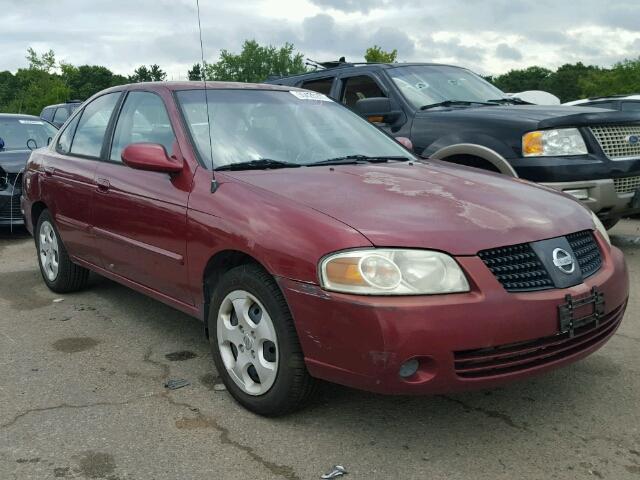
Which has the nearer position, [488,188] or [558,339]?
[558,339]

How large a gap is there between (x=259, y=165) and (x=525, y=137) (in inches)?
112

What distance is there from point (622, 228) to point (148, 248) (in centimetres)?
600

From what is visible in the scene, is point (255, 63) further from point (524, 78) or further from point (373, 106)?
point (373, 106)

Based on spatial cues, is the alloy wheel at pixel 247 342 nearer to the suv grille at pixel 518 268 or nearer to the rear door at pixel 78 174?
the suv grille at pixel 518 268

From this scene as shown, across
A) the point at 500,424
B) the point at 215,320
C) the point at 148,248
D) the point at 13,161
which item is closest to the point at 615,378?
the point at 500,424

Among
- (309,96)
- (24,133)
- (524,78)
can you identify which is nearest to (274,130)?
(309,96)

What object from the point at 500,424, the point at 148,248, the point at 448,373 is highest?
the point at 148,248

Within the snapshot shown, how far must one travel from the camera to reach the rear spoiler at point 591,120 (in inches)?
223

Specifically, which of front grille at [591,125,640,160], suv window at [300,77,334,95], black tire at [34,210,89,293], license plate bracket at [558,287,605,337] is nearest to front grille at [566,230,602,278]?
license plate bracket at [558,287,605,337]

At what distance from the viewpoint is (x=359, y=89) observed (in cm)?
708

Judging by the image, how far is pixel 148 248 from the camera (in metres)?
3.90

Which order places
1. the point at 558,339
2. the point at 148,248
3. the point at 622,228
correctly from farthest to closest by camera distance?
the point at 622,228 → the point at 148,248 → the point at 558,339

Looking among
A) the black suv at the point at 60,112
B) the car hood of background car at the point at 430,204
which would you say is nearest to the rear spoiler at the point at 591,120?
the car hood of background car at the point at 430,204

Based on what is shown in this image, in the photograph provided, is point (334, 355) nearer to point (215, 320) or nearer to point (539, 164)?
point (215, 320)
